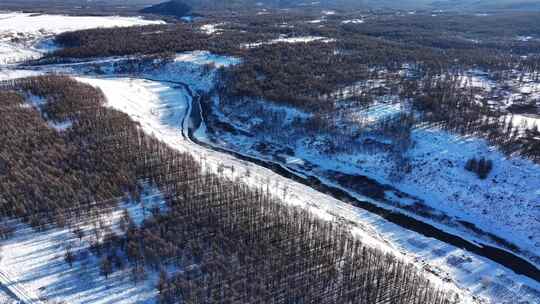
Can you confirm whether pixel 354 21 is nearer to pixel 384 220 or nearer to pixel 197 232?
pixel 384 220

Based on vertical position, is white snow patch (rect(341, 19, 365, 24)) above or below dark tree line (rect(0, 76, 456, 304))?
above

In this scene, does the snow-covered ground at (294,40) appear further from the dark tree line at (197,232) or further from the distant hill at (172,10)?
the distant hill at (172,10)

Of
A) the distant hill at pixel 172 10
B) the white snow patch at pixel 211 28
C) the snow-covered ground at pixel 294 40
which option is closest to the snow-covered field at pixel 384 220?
the snow-covered ground at pixel 294 40

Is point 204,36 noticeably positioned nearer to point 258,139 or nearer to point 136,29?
point 136,29

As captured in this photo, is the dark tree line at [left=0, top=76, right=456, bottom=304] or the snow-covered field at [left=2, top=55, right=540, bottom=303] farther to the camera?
the snow-covered field at [left=2, top=55, right=540, bottom=303]

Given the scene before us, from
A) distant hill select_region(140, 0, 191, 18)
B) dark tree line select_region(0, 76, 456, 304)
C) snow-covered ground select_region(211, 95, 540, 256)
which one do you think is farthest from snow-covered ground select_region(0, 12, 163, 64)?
snow-covered ground select_region(211, 95, 540, 256)

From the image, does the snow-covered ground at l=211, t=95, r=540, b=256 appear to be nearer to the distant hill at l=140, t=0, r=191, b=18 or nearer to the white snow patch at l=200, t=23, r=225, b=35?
the white snow patch at l=200, t=23, r=225, b=35

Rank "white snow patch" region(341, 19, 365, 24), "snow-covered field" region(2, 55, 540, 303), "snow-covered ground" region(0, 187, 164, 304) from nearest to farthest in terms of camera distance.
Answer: "snow-covered ground" region(0, 187, 164, 304) < "snow-covered field" region(2, 55, 540, 303) < "white snow patch" region(341, 19, 365, 24)

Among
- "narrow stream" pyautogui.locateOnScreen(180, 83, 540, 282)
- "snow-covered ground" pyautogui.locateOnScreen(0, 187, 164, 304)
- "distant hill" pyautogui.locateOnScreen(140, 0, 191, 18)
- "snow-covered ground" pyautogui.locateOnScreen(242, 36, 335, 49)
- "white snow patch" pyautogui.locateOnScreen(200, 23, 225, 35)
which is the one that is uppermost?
"distant hill" pyautogui.locateOnScreen(140, 0, 191, 18)

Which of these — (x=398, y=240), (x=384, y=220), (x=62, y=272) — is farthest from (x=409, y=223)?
(x=62, y=272)
